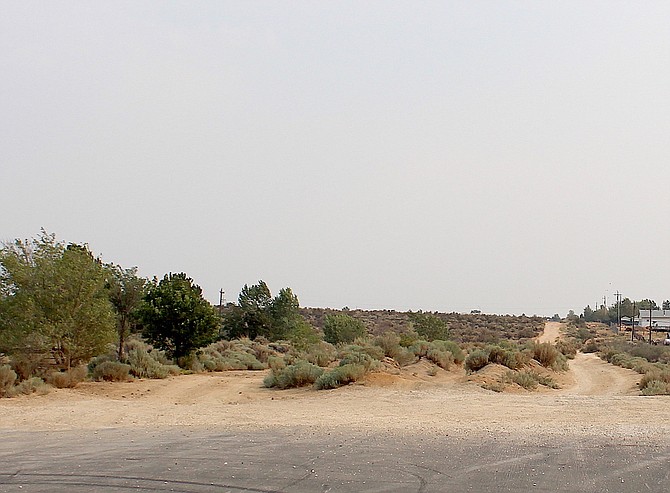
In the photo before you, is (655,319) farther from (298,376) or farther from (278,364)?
(298,376)

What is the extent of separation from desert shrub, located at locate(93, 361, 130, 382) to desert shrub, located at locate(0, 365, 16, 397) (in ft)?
16.8

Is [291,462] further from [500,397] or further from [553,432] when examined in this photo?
[500,397]

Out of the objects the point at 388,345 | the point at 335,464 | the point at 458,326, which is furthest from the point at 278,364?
the point at 458,326

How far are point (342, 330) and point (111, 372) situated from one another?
2333 cm

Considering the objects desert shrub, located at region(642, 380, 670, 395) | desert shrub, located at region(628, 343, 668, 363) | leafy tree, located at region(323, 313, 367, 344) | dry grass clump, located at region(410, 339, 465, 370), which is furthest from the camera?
leafy tree, located at region(323, 313, 367, 344)

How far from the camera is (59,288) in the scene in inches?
1067

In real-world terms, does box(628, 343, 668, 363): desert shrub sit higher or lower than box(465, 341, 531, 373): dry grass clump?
lower

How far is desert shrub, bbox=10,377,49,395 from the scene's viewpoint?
23266mm

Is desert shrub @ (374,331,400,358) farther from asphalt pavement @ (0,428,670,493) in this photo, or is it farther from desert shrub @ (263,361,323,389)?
asphalt pavement @ (0,428,670,493)

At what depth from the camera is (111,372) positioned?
2864cm

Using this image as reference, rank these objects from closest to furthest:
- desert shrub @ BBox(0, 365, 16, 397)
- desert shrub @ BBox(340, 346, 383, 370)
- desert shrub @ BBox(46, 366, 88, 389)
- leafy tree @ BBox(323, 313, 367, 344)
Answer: desert shrub @ BBox(0, 365, 16, 397)
desert shrub @ BBox(46, 366, 88, 389)
desert shrub @ BBox(340, 346, 383, 370)
leafy tree @ BBox(323, 313, 367, 344)

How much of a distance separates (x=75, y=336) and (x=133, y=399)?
4887 mm

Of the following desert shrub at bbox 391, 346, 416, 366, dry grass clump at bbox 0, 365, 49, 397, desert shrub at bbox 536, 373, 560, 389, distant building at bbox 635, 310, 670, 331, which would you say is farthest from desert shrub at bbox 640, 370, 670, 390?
distant building at bbox 635, 310, 670, 331

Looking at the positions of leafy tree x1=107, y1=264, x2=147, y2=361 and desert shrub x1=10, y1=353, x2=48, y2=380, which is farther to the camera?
leafy tree x1=107, y1=264, x2=147, y2=361
